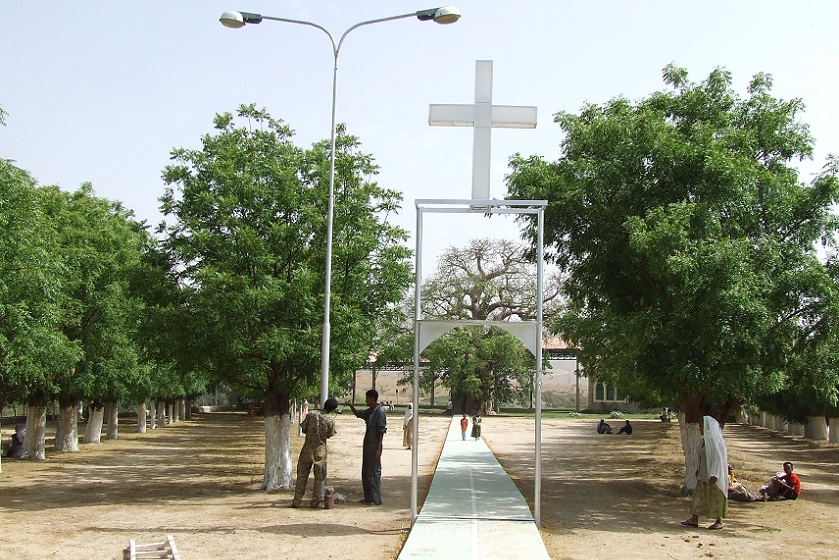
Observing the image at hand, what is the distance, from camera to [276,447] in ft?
58.2

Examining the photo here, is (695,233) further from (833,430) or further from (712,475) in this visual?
(833,430)

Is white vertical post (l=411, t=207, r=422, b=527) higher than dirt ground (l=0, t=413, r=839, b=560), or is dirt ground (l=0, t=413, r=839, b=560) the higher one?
white vertical post (l=411, t=207, r=422, b=527)

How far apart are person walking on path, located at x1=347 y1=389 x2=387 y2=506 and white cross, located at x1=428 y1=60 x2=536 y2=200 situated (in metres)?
4.08

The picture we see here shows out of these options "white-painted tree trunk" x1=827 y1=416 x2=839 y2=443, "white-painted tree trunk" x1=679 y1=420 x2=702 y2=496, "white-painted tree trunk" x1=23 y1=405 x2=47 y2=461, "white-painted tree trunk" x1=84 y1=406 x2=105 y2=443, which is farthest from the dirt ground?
"white-painted tree trunk" x1=827 y1=416 x2=839 y2=443

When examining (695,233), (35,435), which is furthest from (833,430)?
(35,435)

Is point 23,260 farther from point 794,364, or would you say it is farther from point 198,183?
point 794,364

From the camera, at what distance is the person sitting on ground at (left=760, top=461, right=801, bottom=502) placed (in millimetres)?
17500

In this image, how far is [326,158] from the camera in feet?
60.3

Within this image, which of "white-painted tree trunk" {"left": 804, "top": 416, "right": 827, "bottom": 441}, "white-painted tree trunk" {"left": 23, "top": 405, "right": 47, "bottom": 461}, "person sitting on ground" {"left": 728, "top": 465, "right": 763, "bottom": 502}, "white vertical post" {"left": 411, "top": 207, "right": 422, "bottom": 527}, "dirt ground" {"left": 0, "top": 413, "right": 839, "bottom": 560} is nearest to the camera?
"dirt ground" {"left": 0, "top": 413, "right": 839, "bottom": 560}

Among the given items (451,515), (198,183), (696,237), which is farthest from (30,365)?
(696,237)

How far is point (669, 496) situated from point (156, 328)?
→ 424 inches

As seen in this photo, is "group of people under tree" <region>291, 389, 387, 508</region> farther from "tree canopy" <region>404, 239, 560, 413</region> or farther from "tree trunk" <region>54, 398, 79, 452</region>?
"tree canopy" <region>404, 239, 560, 413</region>

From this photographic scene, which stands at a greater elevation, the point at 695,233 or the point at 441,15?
the point at 441,15

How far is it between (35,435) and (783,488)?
2096 centimetres
